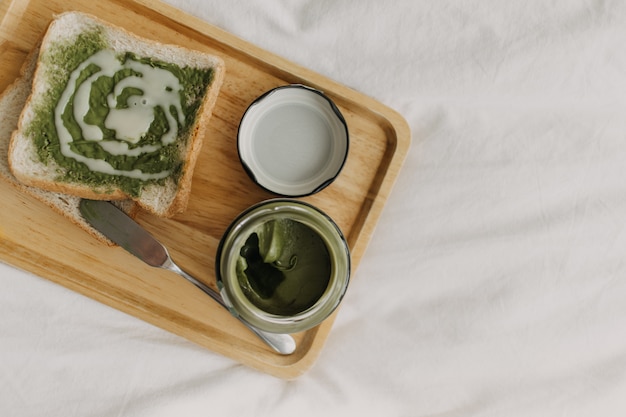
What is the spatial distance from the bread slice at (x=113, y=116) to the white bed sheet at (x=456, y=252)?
0.24 meters

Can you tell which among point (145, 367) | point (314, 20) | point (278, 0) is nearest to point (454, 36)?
point (314, 20)

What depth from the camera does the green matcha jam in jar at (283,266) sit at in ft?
4.99

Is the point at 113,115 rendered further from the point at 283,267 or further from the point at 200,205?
the point at 283,267

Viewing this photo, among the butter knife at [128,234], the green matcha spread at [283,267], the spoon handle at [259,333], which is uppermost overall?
the green matcha spread at [283,267]

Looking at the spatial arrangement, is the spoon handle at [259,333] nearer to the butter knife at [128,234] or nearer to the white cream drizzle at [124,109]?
the butter knife at [128,234]

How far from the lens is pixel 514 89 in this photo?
189 cm

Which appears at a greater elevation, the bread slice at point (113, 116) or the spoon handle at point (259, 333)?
the bread slice at point (113, 116)

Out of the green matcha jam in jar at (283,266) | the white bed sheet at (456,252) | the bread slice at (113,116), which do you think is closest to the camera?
the green matcha jam in jar at (283,266)

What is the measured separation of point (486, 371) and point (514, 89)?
2.88ft

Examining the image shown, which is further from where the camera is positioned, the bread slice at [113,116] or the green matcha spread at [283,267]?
the bread slice at [113,116]

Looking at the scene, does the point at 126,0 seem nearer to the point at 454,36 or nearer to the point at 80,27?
the point at 80,27

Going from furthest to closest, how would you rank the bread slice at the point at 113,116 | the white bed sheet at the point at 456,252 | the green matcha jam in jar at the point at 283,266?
the white bed sheet at the point at 456,252 → the bread slice at the point at 113,116 → the green matcha jam in jar at the point at 283,266

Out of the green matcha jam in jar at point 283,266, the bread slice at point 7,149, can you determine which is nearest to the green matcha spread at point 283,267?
the green matcha jam in jar at point 283,266

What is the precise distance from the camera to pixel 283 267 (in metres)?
1.57
